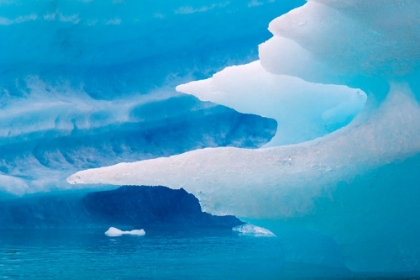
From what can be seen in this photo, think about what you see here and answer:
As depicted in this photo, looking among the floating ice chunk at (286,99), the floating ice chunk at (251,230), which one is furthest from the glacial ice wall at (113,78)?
the floating ice chunk at (286,99)

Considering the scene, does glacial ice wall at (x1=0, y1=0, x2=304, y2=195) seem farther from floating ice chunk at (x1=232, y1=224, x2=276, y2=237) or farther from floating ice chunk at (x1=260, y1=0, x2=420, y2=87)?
floating ice chunk at (x1=260, y1=0, x2=420, y2=87)

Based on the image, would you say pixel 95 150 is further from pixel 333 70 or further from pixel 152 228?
pixel 333 70

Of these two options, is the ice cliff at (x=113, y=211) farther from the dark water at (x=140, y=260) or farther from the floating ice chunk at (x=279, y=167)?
the floating ice chunk at (x=279, y=167)

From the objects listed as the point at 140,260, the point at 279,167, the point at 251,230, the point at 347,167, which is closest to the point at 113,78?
the point at 251,230

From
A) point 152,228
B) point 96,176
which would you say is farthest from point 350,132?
point 152,228

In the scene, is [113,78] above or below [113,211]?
above

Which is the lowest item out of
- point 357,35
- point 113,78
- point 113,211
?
point 357,35

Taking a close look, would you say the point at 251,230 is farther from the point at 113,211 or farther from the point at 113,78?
the point at 113,78
